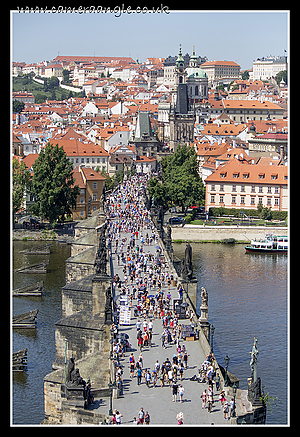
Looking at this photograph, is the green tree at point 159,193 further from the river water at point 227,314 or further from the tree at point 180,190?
the river water at point 227,314

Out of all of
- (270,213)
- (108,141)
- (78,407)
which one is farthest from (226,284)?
(108,141)

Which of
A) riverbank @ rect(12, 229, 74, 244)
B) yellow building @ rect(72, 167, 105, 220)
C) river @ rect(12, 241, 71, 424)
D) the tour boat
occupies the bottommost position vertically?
river @ rect(12, 241, 71, 424)

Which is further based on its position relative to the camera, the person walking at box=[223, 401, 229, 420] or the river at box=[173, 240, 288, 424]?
the river at box=[173, 240, 288, 424]

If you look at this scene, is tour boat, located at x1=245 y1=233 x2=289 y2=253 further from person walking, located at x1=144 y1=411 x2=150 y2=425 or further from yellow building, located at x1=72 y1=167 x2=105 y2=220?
person walking, located at x1=144 y1=411 x2=150 y2=425

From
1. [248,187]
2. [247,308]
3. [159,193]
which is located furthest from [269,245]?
[247,308]

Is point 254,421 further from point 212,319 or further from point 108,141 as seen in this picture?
point 108,141

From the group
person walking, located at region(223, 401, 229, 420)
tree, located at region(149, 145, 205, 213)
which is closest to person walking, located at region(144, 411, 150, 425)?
person walking, located at region(223, 401, 229, 420)
